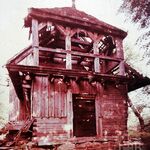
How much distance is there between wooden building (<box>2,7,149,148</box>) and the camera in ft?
32.8

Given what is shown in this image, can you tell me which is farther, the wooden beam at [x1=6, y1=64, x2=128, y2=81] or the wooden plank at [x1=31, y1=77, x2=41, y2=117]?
the wooden plank at [x1=31, y1=77, x2=41, y2=117]

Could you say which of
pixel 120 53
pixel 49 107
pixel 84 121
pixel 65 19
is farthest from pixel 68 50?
pixel 84 121

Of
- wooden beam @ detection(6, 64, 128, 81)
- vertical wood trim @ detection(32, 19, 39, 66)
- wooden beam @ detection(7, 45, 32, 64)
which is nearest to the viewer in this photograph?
wooden beam @ detection(6, 64, 128, 81)

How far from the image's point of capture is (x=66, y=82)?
1080 centimetres

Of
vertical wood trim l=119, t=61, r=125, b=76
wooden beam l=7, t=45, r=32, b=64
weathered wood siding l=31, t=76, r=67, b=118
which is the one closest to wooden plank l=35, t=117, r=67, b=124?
weathered wood siding l=31, t=76, r=67, b=118

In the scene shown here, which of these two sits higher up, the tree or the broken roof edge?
the tree

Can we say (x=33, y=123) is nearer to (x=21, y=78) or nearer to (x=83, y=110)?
(x=21, y=78)

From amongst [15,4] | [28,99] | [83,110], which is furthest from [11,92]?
[15,4]

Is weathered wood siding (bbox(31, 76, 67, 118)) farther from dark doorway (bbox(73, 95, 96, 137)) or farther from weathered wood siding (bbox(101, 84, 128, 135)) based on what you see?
dark doorway (bbox(73, 95, 96, 137))

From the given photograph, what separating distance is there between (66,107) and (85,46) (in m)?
4.95

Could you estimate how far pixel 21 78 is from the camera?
1036 centimetres

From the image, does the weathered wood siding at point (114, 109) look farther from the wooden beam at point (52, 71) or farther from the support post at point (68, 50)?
the support post at point (68, 50)

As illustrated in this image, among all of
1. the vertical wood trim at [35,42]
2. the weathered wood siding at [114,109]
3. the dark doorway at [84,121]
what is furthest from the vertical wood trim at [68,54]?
the dark doorway at [84,121]

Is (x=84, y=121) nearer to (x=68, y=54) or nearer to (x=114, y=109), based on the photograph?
(x=114, y=109)
